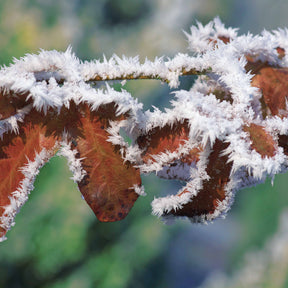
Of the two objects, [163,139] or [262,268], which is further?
[262,268]

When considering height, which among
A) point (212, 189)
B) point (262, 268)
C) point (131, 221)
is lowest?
point (212, 189)

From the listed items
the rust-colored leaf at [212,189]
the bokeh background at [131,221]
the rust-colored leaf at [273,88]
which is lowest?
the rust-colored leaf at [212,189]

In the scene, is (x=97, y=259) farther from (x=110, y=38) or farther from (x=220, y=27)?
(x=220, y=27)

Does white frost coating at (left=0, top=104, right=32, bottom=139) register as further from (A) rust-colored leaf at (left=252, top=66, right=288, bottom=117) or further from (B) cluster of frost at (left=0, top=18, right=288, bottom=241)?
(A) rust-colored leaf at (left=252, top=66, right=288, bottom=117)

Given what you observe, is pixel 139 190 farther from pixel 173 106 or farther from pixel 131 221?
pixel 131 221

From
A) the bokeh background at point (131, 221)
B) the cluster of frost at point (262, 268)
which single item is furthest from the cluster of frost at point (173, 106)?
the cluster of frost at point (262, 268)

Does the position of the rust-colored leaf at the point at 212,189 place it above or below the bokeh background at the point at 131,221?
below

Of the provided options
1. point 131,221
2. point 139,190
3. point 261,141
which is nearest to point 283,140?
point 261,141

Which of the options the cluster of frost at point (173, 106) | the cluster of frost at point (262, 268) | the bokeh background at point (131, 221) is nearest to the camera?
the cluster of frost at point (173, 106)

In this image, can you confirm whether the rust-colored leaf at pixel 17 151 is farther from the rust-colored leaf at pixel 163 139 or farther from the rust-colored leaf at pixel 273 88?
the rust-colored leaf at pixel 273 88
